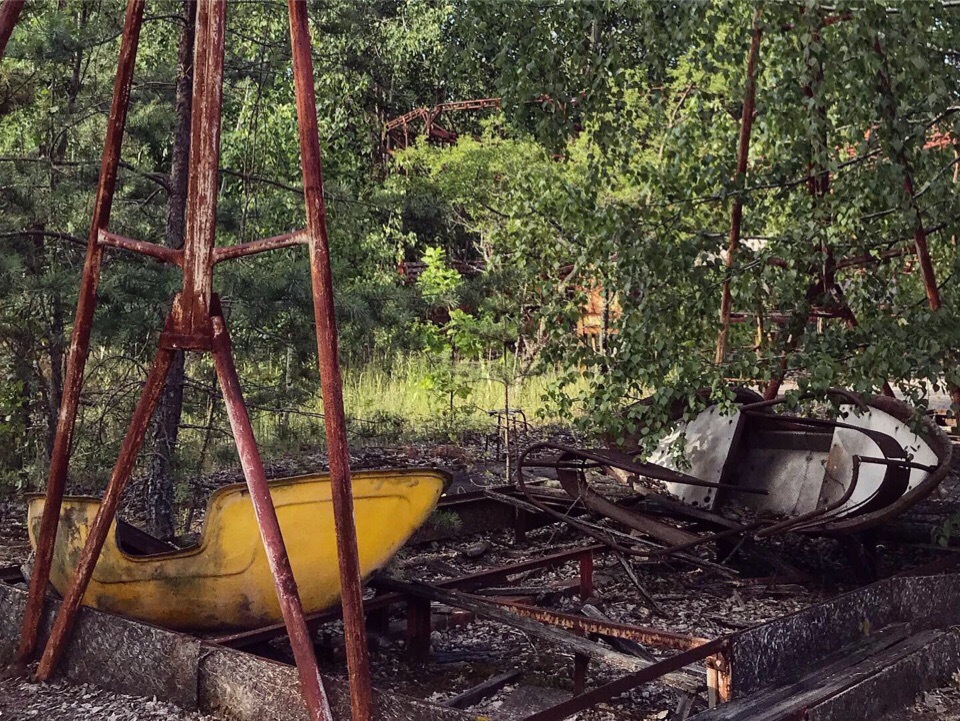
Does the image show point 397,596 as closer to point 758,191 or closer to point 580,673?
point 580,673

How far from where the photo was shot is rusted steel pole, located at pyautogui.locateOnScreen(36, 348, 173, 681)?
369 centimetres

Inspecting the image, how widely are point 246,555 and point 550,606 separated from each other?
1.95 meters

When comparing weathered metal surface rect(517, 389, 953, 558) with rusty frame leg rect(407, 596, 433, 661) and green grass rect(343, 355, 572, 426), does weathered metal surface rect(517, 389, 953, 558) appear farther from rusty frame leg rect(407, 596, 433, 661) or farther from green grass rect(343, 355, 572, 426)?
green grass rect(343, 355, 572, 426)

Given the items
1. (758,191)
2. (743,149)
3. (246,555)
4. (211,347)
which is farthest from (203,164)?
(743,149)

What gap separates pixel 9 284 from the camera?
6340 mm

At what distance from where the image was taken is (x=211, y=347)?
3654mm

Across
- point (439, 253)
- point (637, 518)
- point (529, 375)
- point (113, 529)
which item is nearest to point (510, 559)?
point (637, 518)

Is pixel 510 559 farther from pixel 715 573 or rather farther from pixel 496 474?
pixel 496 474

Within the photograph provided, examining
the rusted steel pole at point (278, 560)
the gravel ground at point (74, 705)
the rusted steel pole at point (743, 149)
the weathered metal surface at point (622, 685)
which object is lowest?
the gravel ground at point (74, 705)

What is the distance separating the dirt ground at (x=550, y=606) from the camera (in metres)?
4.05

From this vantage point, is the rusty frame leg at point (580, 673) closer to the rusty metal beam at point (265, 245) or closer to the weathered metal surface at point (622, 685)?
the weathered metal surface at point (622, 685)

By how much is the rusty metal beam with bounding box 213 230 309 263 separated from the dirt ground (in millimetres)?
1625

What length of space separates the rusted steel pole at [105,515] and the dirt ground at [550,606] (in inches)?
6.2

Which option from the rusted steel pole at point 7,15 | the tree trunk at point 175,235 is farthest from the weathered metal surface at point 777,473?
the rusted steel pole at point 7,15
